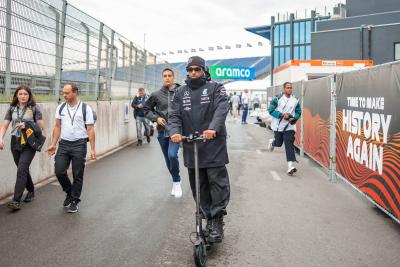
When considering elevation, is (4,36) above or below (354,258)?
above

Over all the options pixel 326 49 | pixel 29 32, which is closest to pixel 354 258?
pixel 29 32

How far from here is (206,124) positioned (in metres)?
4.51

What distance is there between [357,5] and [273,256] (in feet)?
128

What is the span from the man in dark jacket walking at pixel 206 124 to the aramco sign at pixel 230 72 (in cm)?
3899

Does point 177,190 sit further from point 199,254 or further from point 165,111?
point 199,254

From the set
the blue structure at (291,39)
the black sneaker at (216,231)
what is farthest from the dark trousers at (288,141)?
the blue structure at (291,39)

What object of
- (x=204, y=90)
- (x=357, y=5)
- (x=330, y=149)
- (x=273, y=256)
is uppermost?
(x=357, y=5)

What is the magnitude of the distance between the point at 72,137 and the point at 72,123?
7.1 inches

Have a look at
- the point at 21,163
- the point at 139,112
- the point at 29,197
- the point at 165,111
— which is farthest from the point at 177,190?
the point at 139,112

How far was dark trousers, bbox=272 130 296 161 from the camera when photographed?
29.5 ft

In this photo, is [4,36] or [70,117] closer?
[70,117]

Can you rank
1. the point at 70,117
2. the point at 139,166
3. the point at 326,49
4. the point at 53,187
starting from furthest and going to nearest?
the point at 326,49, the point at 139,166, the point at 53,187, the point at 70,117

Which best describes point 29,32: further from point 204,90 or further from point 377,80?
point 377,80

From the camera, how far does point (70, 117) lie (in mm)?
5914
